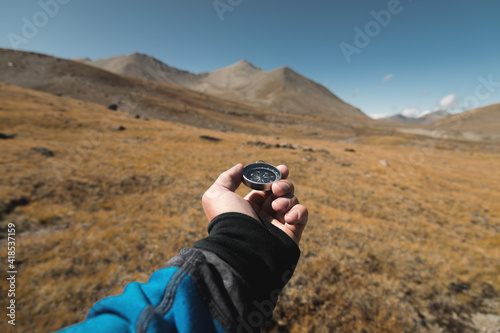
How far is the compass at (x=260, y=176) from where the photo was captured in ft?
12.6

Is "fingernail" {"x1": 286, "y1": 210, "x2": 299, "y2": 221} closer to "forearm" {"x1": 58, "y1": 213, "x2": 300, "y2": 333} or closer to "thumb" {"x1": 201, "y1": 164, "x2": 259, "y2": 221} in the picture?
"thumb" {"x1": 201, "y1": 164, "x2": 259, "y2": 221}

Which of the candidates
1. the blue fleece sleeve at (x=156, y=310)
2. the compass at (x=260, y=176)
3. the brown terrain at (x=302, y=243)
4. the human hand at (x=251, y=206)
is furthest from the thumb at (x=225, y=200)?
→ the brown terrain at (x=302, y=243)

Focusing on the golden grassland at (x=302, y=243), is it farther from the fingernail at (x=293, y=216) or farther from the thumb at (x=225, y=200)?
the thumb at (x=225, y=200)

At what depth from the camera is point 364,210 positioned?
14.7m

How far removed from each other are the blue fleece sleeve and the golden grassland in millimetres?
5340

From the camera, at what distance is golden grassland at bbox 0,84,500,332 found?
6.16 meters

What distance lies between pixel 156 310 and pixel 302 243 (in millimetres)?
8929

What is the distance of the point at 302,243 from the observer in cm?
945

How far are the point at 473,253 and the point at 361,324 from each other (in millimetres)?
10027

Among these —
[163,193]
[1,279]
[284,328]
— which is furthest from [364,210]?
[1,279]

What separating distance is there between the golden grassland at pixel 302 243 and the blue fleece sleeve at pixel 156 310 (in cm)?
534

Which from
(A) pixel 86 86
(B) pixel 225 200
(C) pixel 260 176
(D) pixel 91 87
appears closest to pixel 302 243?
(C) pixel 260 176

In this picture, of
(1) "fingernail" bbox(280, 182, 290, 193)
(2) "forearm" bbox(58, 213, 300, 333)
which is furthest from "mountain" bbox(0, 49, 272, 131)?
(2) "forearm" bbox(58, 213, 300, 333)

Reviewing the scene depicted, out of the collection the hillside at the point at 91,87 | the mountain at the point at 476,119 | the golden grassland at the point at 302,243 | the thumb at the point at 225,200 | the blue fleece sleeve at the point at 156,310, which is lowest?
the golden grassland at the point at 302,243
